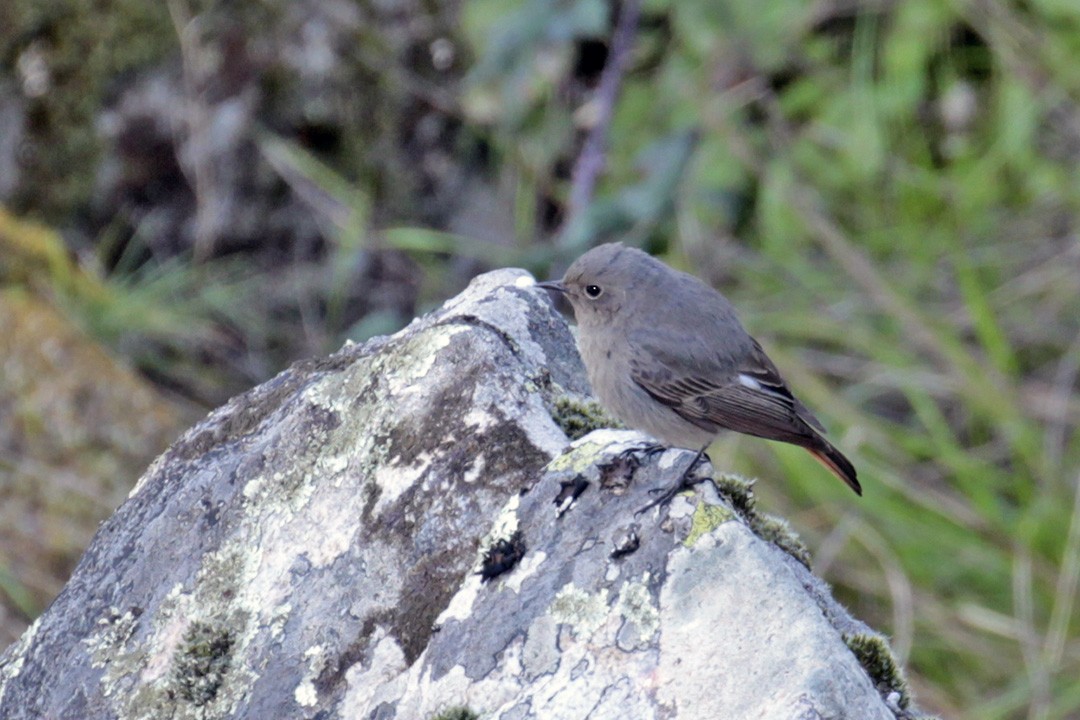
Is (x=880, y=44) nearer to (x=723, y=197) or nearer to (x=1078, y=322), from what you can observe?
(x=723, y=197)

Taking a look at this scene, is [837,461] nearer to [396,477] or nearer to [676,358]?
[676,358]

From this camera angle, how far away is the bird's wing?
3.47m

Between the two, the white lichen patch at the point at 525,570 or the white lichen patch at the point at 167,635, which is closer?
the white lichen patch at the point at 525,570

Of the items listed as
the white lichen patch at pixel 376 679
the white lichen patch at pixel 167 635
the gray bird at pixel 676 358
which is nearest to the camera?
the white lichen patch at pixel 376 679

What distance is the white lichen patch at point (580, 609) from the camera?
226 cm

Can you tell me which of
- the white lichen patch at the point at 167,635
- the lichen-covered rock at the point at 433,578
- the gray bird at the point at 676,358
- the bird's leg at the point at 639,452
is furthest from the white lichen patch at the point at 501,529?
the gray bird at the point at 676,358

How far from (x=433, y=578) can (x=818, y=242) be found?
3.53 m

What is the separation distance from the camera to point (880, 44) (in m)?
6.11

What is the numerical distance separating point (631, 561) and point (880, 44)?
444 centimetres

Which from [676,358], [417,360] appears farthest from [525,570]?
[676,358]

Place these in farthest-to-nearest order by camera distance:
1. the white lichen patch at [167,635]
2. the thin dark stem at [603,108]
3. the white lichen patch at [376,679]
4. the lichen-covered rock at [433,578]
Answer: the thin dark stem at [603,108] → the white lichen patch at [167,635] → the white lichen patch at [376,679] → the lichen-covered rock at [433,578]

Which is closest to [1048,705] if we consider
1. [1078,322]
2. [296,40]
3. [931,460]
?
[931,460]

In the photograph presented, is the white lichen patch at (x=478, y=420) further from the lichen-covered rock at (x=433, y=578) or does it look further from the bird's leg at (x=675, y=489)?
the bird's leg at (x=675, y=489)

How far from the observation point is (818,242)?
5.61 m
